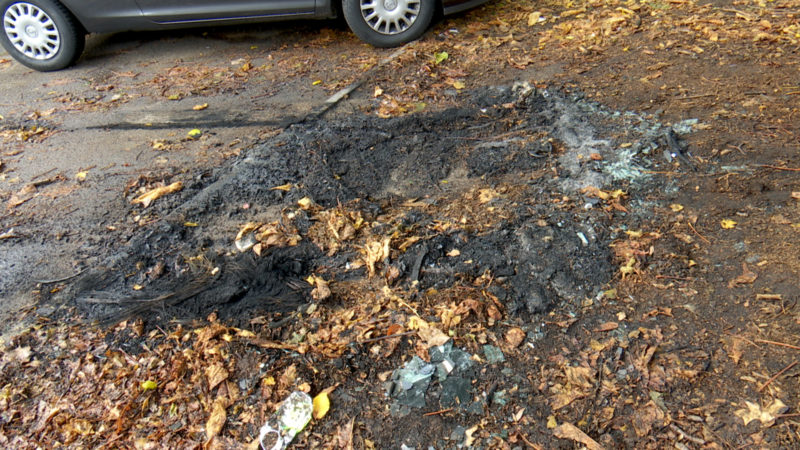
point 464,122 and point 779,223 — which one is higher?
point 464,122

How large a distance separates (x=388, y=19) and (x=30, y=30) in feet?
13.0

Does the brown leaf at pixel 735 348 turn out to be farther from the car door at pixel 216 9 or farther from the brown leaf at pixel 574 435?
the car door at pixel 216 9

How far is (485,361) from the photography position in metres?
2.94

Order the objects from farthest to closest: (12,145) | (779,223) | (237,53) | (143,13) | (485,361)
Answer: (237,53), (143,13), (12,145), (779,223), (485,361)

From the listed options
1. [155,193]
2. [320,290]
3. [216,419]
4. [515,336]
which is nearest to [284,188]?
[155,193]

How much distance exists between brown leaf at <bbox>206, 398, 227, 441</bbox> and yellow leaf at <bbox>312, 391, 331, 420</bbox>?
1.46 feet

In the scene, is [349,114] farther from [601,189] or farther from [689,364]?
[689,364]

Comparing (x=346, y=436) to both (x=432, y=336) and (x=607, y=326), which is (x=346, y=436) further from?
(x=607, y=326)

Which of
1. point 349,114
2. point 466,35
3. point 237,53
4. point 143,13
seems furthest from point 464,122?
point 143,13

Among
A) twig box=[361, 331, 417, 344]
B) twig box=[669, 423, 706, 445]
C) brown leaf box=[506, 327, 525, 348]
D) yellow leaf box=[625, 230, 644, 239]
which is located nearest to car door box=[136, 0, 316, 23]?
yellow leaf box=[625, 230, 644, 239]

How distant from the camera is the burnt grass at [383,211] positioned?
11.0 ft

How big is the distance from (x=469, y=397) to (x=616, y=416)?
0.69 metres

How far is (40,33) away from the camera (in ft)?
20.6

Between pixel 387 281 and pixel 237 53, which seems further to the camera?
pixel 237 53
